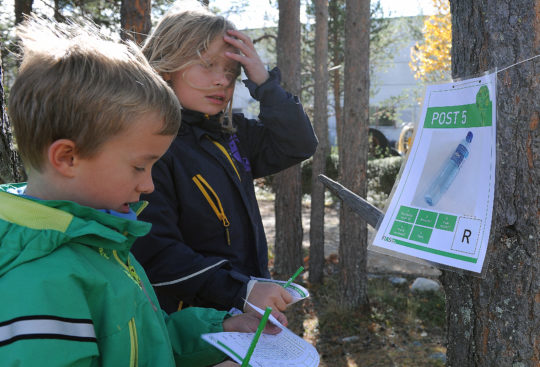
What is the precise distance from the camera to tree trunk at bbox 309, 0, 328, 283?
264 inches

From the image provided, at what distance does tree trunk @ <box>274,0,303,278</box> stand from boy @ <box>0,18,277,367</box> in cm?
551

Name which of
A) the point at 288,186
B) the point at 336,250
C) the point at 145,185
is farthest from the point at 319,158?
the point at 145,185

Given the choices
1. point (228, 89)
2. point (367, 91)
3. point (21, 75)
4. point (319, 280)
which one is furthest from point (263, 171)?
point (319, 280)

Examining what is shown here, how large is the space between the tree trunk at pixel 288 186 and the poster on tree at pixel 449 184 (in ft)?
17.2

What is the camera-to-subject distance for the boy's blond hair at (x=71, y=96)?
1063 mm

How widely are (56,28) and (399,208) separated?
108 centimetres

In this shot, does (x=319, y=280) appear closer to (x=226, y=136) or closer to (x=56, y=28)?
(x=226, y=136)

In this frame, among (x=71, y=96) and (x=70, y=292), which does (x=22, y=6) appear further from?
(x=70, y=292)

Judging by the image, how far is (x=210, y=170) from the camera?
1.75 metres

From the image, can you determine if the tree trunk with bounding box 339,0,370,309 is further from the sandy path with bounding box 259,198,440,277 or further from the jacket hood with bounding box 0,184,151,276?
the jacket hood with bounding box 0,184,151,276

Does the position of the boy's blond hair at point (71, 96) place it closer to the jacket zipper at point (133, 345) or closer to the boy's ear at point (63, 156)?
the boy's ear at point (63, 156)

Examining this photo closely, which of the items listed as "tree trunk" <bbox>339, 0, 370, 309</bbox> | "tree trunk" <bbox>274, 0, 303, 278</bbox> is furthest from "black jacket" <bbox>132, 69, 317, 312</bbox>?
"tree trunk" <bbox>274, 0, 303, 278</bbox>

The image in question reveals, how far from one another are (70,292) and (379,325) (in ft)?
15.6

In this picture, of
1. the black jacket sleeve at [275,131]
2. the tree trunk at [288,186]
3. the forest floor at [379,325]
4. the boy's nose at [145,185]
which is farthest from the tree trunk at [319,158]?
the boy's nose at [145,185]
